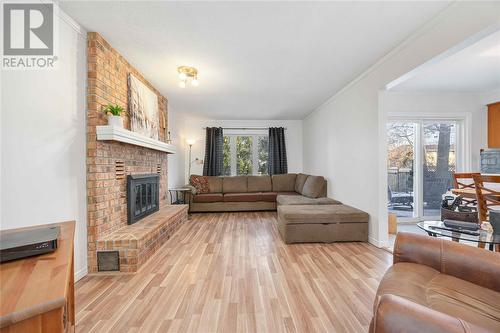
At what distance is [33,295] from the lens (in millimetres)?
658

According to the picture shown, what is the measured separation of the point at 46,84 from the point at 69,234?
1.35 meters

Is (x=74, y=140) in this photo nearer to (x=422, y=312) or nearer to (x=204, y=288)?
(x=204, y=288)

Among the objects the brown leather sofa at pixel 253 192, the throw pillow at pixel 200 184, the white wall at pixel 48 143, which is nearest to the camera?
the white wall at pixel 48 143

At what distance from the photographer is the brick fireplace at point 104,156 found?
226 cm

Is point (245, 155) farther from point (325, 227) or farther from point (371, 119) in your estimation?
point (371, 119)

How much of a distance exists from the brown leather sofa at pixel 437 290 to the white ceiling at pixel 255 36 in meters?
1.89

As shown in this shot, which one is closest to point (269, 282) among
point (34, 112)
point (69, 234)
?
point (69, 234)

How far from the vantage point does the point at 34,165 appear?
1.69 metres

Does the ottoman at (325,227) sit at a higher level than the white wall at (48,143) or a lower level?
lower

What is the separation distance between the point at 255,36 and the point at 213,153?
4151mm

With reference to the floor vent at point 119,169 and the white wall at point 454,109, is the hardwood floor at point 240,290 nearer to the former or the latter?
the floor vent at point 119,169

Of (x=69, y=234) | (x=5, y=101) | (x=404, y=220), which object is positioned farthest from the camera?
(x=404, y=220)

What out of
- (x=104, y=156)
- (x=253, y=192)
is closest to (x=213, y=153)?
(x=253, y=192)

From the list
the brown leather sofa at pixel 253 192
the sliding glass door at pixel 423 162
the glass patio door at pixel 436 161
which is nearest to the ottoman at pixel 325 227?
the brown leather sofa at pixel 253 192
